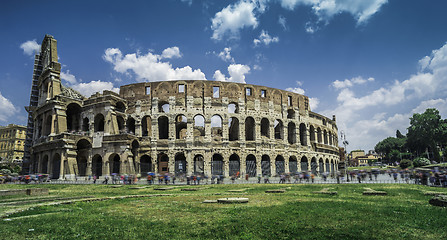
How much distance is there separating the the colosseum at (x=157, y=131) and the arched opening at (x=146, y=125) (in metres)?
0.14

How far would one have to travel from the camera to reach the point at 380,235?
5562mm

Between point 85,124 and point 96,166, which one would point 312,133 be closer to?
point 96,166

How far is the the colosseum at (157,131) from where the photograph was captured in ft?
112

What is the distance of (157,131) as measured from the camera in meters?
36.2

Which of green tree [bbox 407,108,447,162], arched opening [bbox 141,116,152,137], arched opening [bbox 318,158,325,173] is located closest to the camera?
arched opening [bbox 141,116,152,137]

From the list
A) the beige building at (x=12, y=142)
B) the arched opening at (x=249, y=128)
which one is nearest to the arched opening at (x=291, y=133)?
the arched opening at (x=249, y=128)

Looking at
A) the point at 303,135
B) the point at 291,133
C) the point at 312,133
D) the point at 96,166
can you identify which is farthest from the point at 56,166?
the point at 312,133

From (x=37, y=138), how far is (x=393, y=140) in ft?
344

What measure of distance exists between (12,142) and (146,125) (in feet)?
222

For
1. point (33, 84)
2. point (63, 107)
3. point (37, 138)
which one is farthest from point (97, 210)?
point (33, 84)

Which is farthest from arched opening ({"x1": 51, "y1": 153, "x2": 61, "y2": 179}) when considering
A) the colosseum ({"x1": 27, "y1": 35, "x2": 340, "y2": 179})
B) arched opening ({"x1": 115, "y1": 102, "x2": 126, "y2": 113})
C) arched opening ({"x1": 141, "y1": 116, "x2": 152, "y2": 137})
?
arched opening ({"x1": 141, "y1": 116, "x2": 152, "y2": 137})

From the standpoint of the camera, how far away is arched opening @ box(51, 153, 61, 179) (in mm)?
33216

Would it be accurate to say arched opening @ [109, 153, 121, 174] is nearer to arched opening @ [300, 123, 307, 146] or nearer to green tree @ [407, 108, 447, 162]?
arched opening @ [300, 123, 307, 146]

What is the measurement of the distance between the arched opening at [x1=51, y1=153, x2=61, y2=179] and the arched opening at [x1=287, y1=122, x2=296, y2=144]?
32.3 meters
